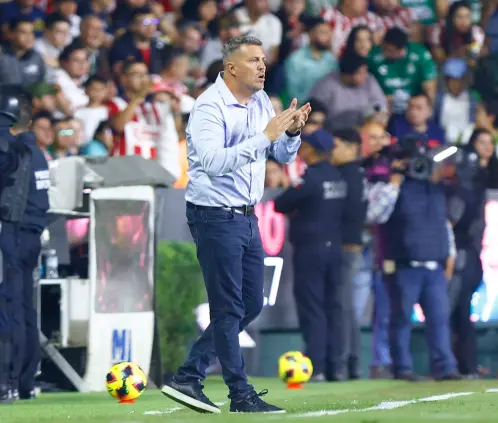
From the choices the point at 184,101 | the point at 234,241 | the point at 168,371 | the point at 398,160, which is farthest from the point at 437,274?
the point at 234,241

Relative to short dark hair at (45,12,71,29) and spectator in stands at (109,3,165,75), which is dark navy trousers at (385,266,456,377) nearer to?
spectator in stands at (109,3,165,75)

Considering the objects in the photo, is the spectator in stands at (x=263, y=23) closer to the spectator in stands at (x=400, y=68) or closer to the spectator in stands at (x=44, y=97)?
the spectator in stands at (x=400, y=68)

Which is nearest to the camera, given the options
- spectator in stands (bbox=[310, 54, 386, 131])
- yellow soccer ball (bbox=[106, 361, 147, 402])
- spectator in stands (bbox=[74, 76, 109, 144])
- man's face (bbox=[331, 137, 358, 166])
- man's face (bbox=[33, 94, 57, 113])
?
yellow soccer ball (bbox=[106, 361, 147, 402])

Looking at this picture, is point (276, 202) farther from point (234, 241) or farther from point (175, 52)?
point (234, 241)

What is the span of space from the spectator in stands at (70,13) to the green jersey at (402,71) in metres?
3.49

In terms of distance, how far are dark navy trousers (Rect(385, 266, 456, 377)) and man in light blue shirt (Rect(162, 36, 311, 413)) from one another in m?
5.31

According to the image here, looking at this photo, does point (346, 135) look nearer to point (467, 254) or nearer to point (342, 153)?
point (342, 153)

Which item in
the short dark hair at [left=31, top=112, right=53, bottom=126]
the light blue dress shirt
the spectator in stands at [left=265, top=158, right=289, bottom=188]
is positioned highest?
the short dark hair at [left=31, top=112, right=53, bottom=126]

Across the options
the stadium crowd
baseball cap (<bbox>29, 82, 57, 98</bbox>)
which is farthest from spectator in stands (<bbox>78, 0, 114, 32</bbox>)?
baseball cap (<bbox>29, 82, 57, 98</bbox>)

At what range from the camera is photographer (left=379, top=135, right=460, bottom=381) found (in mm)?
14164

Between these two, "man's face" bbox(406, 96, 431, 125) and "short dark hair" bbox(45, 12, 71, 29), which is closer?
"man's face" bbox(406, 96, 431, 125)

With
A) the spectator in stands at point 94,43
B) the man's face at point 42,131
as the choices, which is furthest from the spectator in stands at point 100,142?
the spectator in stands at point 94,43

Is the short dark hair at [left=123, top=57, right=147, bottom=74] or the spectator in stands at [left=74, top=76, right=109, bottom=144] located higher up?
the short dark hair at [left=123, top=57, right=147, bottom=74]

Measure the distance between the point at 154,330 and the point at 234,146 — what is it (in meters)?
5.00
